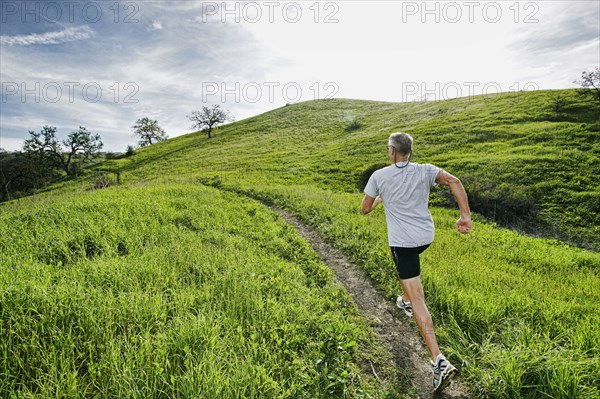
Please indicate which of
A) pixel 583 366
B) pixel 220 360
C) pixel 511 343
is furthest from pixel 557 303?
pixel 220 360

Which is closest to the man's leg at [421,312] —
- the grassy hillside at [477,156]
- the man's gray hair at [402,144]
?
the man's gray hair at [402,144]

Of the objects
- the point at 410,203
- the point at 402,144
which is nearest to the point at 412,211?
the point at 410,203

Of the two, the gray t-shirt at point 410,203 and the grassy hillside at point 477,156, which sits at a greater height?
the grassy hillside at point 477,156

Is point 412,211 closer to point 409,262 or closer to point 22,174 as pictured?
point 409,262

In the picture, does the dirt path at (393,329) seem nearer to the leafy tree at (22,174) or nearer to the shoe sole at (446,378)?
the shoe sole at (446,378)

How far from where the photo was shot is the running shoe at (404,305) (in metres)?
5.23

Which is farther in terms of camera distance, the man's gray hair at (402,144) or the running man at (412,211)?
the man's gray hair at (402,144)

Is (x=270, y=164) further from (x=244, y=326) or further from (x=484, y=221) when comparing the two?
(x=244, y=326)

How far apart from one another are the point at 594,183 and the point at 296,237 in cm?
2106

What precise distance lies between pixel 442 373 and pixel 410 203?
2266 millimetres

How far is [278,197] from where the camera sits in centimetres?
1791

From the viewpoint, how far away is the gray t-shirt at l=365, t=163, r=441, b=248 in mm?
4129

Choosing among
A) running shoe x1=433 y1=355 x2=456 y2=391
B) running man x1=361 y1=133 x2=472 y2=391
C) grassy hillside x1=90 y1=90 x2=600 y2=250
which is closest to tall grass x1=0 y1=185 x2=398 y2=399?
running shoe x1=433 y1=355 x2=456 y2=391

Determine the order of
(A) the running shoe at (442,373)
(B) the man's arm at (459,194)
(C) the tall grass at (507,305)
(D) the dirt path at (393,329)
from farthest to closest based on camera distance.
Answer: (B) the man's arm at (459,194) → (D) the dirt path at (393,329) → (A) the running shoe at (442,373) → (C) the tall grass at (507,305)
